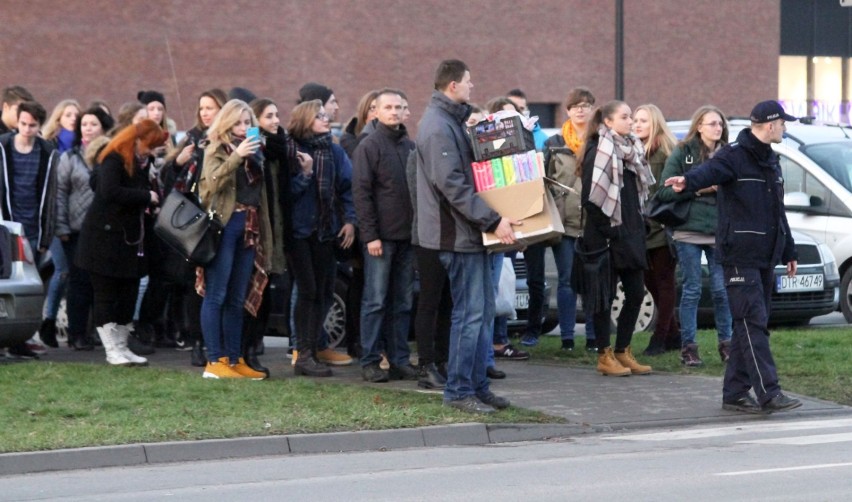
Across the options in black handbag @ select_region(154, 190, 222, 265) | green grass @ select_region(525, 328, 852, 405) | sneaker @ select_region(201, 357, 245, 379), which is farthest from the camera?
green grass @ select_region(525, 328, 852, 405)

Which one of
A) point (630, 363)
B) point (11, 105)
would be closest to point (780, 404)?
point (630, 363)

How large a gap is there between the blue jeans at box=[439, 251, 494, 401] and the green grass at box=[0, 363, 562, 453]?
8.9 inches

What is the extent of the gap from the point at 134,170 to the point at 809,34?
39.6 meters

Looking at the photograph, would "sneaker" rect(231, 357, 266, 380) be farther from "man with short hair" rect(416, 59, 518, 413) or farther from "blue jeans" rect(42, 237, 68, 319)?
"blue jeans" rect(42, 237, 68, 319)

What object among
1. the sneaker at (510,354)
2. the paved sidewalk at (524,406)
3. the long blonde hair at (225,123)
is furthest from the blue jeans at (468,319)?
the sneaker at (510,354)

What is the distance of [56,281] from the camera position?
13625 millimetres

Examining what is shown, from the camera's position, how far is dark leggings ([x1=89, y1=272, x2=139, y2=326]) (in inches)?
473

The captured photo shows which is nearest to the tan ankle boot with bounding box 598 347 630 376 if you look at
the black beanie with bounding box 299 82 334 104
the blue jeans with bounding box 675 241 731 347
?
the blue jeans with bounding box 675 241 731 347

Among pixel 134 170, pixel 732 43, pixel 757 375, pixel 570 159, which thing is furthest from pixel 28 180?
pixel 732 43

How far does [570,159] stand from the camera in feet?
43.6

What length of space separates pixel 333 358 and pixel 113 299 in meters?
1.79

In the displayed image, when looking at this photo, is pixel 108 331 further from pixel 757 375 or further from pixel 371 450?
pixel 757 375

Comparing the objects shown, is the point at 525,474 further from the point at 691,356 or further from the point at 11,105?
the point at 11,105

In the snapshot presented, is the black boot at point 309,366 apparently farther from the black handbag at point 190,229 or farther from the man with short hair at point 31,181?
the man with short hair at point 31,181
